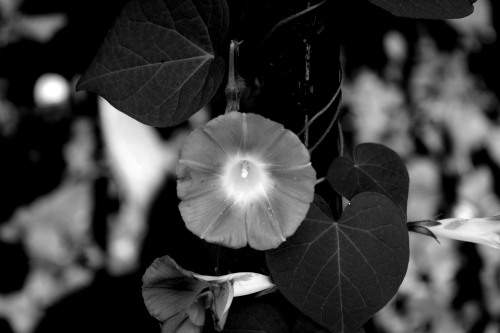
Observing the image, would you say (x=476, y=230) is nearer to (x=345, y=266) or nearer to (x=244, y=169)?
(x=345, y=266)

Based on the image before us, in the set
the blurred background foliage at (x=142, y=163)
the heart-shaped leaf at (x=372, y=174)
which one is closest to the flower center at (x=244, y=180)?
the heart-shaped leaf at (x=372, y=174)

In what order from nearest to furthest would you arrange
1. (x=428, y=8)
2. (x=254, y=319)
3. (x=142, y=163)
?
(x=428, y=8) → (x=254, y=319) → (x=142, y=163)

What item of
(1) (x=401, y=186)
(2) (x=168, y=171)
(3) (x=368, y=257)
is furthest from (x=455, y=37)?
(3) (x=368, y=257)

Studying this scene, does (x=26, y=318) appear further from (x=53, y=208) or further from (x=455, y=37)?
(x=455, y=37)

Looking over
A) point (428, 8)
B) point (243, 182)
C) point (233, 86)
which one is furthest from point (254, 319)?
point (428, 8)

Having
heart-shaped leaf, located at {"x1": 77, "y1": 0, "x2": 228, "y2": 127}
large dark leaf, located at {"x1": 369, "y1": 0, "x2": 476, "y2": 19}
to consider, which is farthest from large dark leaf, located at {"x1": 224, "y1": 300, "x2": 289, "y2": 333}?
large dark leaf, located at {"x1": 369, "y1": 0, "x2": 476, "y2": 19}

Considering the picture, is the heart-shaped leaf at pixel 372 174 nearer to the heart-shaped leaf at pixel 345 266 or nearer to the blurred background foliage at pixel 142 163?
the heart-shaped leaf at pixel 345 266

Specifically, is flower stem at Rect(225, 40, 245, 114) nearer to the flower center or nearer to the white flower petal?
the flower center

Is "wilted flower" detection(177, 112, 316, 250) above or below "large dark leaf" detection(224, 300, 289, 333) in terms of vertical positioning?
above
